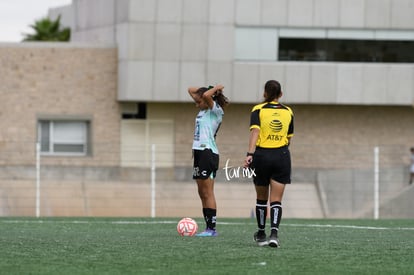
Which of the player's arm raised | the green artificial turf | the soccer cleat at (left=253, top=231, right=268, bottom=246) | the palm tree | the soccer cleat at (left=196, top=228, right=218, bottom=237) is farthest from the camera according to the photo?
the palm tree

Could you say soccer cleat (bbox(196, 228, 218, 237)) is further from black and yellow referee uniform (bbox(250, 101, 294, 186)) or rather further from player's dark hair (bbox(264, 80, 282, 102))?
player's dark hair (bbox(264, 80, 282, 102))

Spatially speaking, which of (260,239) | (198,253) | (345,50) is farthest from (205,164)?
(345,50)

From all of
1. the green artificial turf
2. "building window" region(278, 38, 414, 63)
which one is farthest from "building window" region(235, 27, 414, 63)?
the green artificial turf

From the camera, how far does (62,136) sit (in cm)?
4138

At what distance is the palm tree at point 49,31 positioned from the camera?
5103 centimetres

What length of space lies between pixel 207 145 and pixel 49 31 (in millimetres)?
39122

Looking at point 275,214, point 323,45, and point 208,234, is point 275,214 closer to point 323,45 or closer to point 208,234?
point 208,234

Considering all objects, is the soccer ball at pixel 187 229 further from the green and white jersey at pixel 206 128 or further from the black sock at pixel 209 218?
the green and white jersey at pixel 206 128

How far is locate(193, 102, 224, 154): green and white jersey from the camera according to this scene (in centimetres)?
1516

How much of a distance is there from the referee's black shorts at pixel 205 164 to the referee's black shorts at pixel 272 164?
1911mm

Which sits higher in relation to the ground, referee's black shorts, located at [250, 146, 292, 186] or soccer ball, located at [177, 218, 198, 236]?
referee's black shorts, located at [250, 146, 292, 186]

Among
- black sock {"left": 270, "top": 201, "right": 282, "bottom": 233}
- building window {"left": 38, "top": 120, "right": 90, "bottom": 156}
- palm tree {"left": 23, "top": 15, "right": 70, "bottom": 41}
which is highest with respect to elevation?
palm tree {"left": 23, "top": 15, "right": 70, "bottom": 41}

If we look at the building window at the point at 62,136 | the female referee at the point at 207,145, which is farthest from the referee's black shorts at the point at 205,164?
the building window at the point at 62,136

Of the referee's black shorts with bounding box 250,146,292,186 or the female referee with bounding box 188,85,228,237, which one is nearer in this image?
the referee's black shorts with bounding box 250,146,292,186
